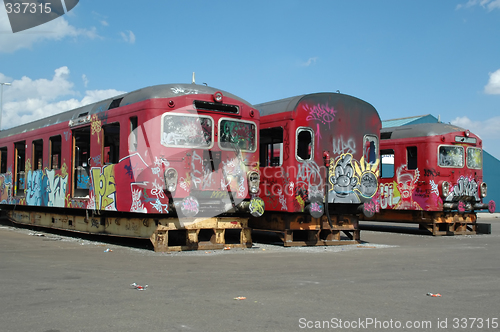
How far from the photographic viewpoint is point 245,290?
6.51 m

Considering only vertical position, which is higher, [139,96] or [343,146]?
[139,96]

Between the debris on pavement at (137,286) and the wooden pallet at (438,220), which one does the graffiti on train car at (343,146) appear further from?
the debris on pavement at (137,286)

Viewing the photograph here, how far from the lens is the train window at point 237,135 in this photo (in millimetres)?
11148

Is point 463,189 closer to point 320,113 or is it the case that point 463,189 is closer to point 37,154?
point 320,113

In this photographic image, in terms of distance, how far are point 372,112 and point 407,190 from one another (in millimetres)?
4414

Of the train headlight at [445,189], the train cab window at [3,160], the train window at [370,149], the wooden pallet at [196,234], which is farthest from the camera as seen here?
the train cab window at [3,160]

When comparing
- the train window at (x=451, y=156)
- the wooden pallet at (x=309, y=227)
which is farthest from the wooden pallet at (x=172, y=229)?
the train window at (x=451, y=156)

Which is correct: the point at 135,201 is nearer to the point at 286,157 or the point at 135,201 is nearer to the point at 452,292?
the point at 286,157

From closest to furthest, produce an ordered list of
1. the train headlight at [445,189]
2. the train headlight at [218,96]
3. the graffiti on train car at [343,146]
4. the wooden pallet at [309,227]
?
the train headlight at [218,96]
the wooden pallet at [309,227]
the graffiti on train car at [343,146]
the train headlight at [445,189]

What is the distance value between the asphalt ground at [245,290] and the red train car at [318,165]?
1569mm

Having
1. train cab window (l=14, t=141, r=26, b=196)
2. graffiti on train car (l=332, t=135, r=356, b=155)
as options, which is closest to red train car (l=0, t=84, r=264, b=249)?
graffiti on train car (l=332, t=135, r=356, b=155)

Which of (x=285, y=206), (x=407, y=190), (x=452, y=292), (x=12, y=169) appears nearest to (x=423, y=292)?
(x=452, y=292)

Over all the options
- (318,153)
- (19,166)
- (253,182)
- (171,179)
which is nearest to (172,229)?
(171,179)

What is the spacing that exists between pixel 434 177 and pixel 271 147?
19.2 feet
